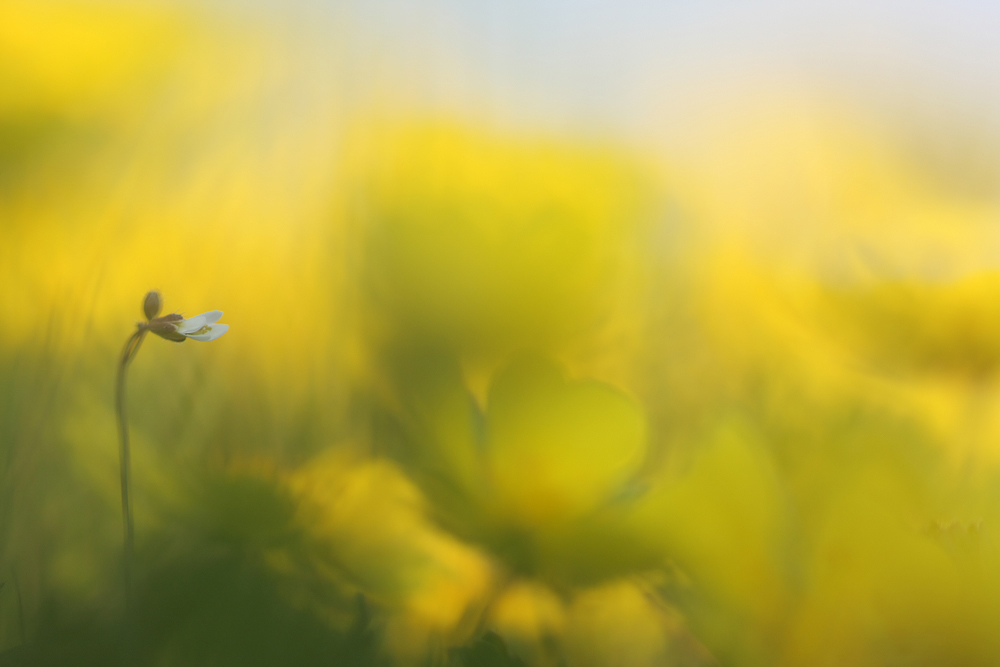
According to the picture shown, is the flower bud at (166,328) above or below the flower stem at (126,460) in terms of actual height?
above

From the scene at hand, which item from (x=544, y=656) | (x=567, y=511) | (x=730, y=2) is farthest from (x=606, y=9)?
(x=544, y=656)

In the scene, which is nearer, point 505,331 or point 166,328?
point 166,328

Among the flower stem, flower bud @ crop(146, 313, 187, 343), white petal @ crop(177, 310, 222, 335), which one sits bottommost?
the flower stem

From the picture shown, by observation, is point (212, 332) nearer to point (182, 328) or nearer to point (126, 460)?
point (182, 328)

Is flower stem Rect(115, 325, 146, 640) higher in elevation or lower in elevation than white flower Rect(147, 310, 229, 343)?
lower

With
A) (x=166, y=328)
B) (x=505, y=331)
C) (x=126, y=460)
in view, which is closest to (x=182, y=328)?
(x=166, y=328)

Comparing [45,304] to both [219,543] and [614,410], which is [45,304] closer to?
[219,543]
